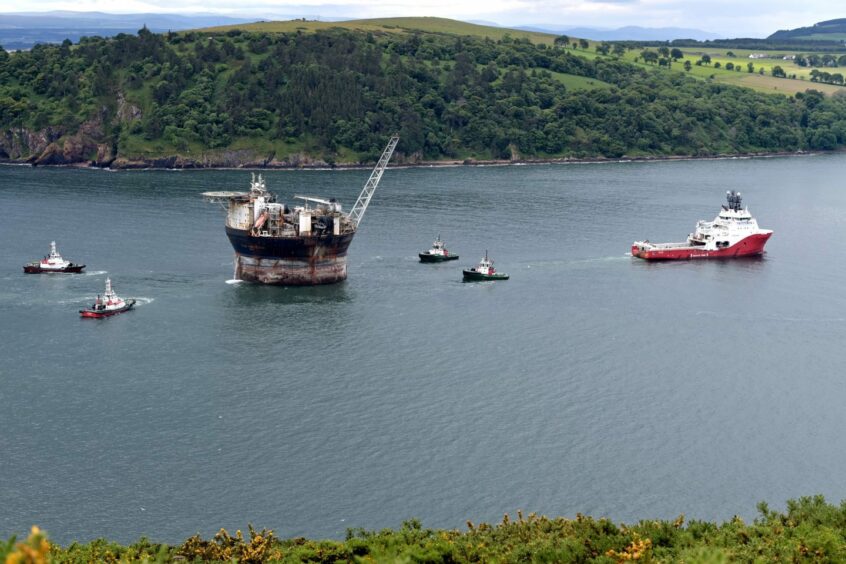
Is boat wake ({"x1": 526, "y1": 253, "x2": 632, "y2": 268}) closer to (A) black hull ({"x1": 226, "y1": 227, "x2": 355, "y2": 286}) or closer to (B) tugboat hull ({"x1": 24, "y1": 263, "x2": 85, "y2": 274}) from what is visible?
(A) black hull ({"x1": 226, "y1": 227, "x2": 355, "y2": 286})

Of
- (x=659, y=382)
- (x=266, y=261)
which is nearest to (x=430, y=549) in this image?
(x=659, y=382)

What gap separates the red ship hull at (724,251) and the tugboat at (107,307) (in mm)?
68852

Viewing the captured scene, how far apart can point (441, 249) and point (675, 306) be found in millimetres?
33786

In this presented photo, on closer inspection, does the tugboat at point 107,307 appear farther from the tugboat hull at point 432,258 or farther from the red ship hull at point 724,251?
the red ship hull at point 724,251

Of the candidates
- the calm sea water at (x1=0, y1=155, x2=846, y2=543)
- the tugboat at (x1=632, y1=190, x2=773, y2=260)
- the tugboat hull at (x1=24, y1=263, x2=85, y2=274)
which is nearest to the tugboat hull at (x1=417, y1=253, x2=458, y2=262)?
the calm sea water at (x1=0, y1=155, x2=846, y2=543)

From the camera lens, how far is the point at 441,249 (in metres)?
136

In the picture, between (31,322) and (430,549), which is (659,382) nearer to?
(430,549)

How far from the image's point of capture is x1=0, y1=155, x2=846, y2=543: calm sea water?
6512 cm

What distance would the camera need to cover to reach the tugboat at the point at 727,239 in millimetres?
144000

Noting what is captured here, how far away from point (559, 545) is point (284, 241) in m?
75.3

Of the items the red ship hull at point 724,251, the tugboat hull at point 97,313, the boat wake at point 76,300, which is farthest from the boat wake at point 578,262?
the boat wake at point 76,300

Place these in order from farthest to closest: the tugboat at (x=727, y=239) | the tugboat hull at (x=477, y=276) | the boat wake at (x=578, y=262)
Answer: the tugboat at (x=727, y=239), the boat wake at (x=578, y=262), the tugboat hull at (x=477, y=276)

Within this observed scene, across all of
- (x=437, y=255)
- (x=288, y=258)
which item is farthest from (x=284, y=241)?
(x=437, y=255)

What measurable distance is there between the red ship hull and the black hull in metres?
44.3
